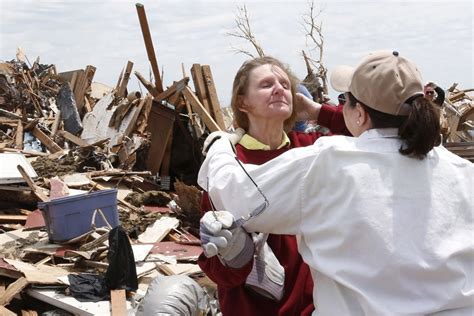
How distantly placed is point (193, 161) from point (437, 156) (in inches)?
332

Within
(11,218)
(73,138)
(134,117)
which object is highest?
(134,117)

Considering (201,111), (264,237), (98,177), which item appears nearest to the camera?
(264,237)

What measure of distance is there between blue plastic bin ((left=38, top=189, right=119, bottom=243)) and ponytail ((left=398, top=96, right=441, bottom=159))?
493 cm

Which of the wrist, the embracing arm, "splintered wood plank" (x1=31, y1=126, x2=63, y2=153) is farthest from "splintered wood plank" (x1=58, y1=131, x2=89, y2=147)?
the wrist

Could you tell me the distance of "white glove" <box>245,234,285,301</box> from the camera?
2168 millimetres

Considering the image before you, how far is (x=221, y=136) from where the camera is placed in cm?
217

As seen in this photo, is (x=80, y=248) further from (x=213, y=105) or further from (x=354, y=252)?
(x=354, y=252)

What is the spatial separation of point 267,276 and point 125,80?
1008 centimetres

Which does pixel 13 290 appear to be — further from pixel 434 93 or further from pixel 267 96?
pixel 434 93

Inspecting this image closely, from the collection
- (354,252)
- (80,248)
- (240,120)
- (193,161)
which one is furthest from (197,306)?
(193,161)

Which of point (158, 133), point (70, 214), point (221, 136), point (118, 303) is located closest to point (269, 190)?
point (221, 136)

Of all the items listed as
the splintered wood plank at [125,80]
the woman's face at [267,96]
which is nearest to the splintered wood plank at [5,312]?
the woman's face at [267,96]

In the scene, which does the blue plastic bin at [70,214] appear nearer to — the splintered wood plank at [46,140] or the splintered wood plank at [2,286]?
the splintered wood plank at [2,286]

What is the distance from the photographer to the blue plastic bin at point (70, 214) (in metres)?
6.11
